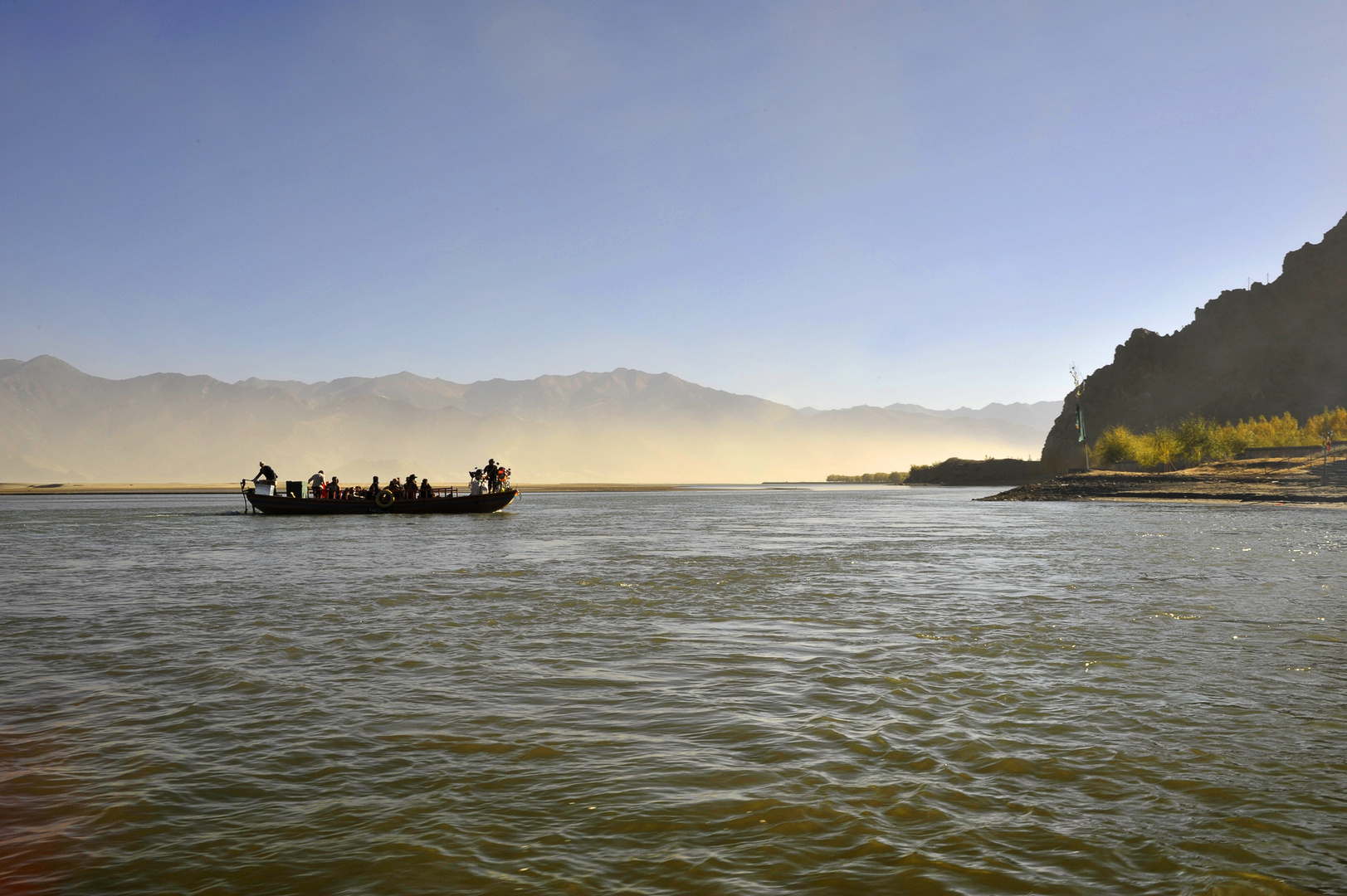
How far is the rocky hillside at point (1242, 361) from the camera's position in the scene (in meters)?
109

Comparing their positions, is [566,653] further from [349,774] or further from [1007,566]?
[1007,566]

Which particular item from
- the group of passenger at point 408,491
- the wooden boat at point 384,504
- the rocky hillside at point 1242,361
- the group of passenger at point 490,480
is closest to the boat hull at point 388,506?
the wooden boat at point 384,504

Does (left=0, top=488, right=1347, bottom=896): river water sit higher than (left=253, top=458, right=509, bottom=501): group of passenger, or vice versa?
(left=253, top=458, right=509, bottom=501): group of passenger

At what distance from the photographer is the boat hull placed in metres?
55.8

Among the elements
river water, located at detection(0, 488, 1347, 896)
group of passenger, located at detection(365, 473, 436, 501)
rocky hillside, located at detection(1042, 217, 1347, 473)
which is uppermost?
rocky hillside, located at detection(1042, 217, 1347, 473)

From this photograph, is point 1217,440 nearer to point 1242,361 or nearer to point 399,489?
point 1242,361

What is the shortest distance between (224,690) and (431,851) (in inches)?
223

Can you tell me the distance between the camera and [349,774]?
675cm

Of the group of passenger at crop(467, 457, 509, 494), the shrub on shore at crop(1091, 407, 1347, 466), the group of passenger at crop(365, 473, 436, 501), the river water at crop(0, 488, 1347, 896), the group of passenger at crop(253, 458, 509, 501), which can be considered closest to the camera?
the river water at crop(0, 488, 1347, 896)

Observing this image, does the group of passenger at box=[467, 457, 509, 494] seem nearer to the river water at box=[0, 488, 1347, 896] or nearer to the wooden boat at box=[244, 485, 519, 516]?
the wooden boat at box=[244, 485, 519, 516]

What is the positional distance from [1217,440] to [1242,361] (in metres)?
47.9

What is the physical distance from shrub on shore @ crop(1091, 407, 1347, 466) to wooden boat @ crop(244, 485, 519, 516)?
6792 cm

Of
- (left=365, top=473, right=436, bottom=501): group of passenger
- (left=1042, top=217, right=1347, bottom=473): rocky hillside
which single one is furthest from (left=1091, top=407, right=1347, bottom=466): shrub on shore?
(left=365, top=473, right=436, bottom=501): group of passenger

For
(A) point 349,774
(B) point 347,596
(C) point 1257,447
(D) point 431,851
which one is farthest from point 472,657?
(C) point 1257,447
